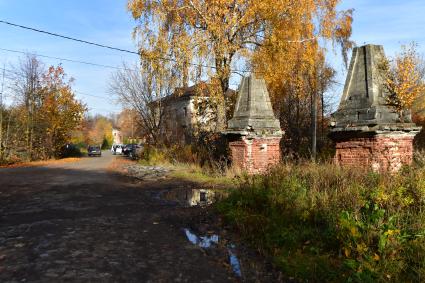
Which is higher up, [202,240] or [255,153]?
[255,153]

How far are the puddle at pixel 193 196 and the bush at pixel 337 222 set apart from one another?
6.09 ft

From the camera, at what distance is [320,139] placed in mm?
21891

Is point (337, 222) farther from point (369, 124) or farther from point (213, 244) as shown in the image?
point (369, 124)

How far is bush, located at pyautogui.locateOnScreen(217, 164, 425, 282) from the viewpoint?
4314 millimetres

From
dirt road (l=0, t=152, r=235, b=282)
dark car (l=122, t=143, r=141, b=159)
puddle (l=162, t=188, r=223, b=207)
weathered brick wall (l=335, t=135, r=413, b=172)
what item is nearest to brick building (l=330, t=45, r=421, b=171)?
weathered brick wall (l=335, t=135, r=413, b=172)

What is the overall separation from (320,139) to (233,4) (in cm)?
945

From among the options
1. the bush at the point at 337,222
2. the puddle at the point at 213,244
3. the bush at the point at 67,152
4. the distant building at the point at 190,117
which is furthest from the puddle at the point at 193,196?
the bush at the point at 67,152

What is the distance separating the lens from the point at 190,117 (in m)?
27.4

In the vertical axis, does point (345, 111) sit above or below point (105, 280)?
above

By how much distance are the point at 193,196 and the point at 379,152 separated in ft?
16.9

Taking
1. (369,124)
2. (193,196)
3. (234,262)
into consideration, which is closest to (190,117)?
(193,196)

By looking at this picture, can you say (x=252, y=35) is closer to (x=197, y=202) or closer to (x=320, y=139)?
(x=320, y=139)

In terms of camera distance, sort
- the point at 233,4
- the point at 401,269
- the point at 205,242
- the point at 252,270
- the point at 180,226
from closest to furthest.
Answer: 1. the point at 401,269
2. the point at 252,270
3. the point at 205,242
4. the point at 180,226
5. the point at 233,4

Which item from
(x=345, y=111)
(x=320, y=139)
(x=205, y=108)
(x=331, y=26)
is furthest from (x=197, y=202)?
(x=331, y=26)
